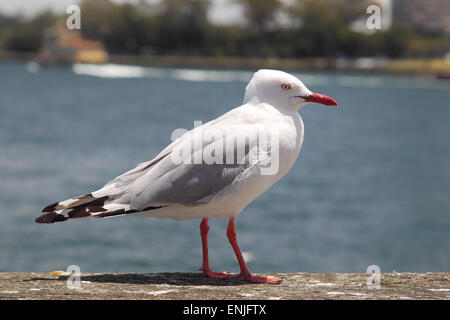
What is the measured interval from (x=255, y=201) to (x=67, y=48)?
4387 inches

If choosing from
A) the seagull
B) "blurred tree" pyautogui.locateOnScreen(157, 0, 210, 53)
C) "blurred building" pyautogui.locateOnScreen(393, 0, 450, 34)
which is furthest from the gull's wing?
"blurred building" pyautogui.locateOnScreen(393, 0, 450, 34)

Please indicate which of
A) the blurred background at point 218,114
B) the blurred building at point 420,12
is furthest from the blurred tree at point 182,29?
the blurred building at point 420,12

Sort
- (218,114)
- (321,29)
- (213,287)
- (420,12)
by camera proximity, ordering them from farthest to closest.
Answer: (420,12)
(321,29)
(218,114)
(213,287)

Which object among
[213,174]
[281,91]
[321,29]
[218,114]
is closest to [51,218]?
[213,174]

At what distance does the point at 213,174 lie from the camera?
445 centimetres

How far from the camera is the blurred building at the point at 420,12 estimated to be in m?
169

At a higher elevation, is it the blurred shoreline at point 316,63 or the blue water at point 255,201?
the blurred shoreline at point 316,63

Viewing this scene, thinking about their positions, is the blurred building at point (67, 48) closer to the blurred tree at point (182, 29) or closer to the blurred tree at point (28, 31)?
the blurred tree at point (28, 31)

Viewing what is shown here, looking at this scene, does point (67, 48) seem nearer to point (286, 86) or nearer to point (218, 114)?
point (218, 114)

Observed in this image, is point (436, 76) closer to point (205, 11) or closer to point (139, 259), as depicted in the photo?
point (205, 11)

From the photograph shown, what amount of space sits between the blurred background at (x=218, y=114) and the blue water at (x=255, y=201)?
107 mm

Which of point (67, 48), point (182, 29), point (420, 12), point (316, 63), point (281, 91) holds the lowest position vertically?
point (281, 91)

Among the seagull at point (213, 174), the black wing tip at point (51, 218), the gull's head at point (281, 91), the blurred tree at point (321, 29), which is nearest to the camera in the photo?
the black wing tip at point (51, 218)
